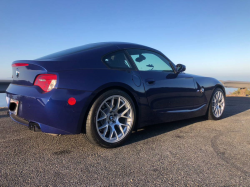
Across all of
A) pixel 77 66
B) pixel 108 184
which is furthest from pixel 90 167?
pixel 77 66

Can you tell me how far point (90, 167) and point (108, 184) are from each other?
14.4 inches

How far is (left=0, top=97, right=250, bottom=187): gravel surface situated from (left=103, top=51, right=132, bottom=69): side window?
40.7 inches

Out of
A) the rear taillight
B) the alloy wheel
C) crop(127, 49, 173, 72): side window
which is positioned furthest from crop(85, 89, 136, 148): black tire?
the alloy wheel

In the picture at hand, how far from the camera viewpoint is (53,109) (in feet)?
7.20

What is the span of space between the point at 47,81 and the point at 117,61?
989 millimetres

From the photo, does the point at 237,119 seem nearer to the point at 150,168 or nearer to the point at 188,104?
the point at 188,104

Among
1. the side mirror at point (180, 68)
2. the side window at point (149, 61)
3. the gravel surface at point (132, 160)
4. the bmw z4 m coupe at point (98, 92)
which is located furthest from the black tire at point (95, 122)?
the side mirror at point (180, 68)

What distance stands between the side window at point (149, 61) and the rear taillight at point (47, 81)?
125cm

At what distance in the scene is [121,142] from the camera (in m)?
2.64

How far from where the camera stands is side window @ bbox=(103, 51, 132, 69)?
8.95ft

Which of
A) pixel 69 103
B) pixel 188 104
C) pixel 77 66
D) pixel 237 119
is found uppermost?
pixel 77 66

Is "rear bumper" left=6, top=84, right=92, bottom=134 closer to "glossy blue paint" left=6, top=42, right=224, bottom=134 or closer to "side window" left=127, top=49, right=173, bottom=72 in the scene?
"glossy blue paint" left=6, top=42, right=224, bottom=134

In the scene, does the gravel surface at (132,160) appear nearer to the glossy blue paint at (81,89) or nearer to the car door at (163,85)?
the glossy blue paint at (81,89)

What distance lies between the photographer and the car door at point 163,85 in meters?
3.01
